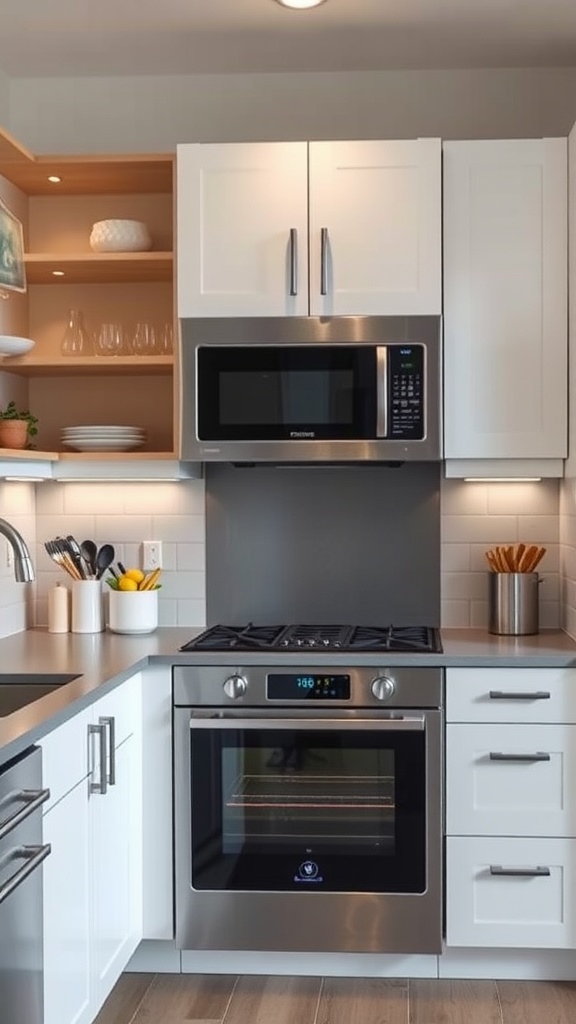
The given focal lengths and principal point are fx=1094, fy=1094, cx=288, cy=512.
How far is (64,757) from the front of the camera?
2.26 meters

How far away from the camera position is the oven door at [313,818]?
2908mm

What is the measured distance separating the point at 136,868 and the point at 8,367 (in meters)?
1.51

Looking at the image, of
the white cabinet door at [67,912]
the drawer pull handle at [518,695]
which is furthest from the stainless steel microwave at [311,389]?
the white cabinet door at [67,912]

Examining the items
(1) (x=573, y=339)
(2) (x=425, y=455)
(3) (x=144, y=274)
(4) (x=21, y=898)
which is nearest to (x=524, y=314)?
(1) (x=573, y=339)

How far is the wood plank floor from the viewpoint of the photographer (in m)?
2.81

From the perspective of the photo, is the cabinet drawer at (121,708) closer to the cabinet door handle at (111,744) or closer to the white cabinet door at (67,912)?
the cabinet door handle at (111,744)

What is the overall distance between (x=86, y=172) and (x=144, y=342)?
53cm

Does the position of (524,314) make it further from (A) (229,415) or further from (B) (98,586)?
(B) (98,586)

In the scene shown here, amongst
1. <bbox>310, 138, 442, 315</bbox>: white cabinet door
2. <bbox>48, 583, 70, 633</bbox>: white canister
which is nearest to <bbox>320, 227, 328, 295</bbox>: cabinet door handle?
<bbox>310, 138, 442, 315</bbox>: white cabinet door

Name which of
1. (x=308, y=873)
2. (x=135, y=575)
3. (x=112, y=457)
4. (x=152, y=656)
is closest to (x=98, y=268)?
(x=112, y=457)

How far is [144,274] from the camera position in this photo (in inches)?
134

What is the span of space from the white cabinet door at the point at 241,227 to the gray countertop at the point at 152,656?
38.5 inches

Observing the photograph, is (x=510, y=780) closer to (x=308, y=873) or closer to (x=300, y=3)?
(x=308, y=873)

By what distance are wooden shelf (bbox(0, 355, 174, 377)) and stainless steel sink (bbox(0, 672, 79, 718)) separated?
1.02 meters
